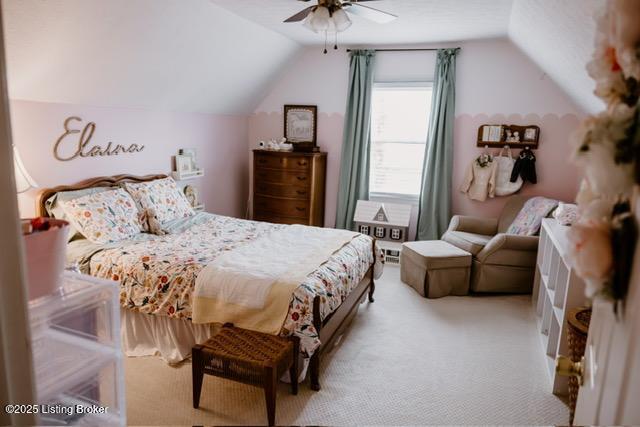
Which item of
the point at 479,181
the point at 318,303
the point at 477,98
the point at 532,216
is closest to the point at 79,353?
the point at 318,303

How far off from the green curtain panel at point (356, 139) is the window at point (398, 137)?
4.5 inches

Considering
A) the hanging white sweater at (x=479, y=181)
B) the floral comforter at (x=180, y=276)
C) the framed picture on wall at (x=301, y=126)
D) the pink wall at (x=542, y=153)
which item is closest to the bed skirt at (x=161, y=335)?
the floral comforter at (x=180, y=276)

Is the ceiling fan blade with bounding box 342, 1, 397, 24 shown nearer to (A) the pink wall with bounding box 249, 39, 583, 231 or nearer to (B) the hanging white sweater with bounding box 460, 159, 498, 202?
(A) the pink wall with bounding box 249, 39, 583, 231

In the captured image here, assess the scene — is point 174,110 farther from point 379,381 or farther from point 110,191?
point 379,381

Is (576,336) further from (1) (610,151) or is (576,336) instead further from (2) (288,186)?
(2) (288,186)

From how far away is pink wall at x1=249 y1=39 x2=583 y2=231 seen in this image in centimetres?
479

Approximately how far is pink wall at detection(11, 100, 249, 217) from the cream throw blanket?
5.20ft

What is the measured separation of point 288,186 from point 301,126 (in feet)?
2.86

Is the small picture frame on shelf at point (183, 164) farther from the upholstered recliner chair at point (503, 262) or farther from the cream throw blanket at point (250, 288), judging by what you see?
the upholstered recliner chair at point (503, 262)

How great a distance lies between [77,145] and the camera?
11.9 ft

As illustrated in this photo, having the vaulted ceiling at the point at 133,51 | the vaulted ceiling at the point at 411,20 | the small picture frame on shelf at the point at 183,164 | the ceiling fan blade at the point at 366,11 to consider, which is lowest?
the small picture frame on shelf at the point at 183,164

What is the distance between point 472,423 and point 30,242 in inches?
89.3

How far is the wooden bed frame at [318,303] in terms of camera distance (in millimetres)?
2662

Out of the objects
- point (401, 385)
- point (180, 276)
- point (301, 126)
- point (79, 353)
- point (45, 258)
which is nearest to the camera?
point (45, 258)
